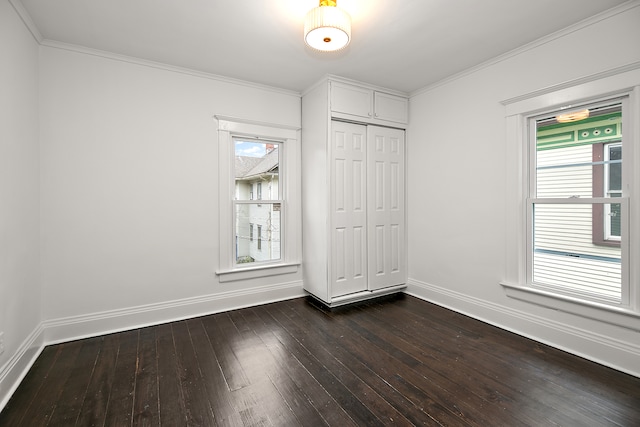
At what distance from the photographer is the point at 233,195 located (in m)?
3.50

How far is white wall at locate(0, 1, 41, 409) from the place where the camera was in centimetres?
194

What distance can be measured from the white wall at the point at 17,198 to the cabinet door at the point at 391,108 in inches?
126

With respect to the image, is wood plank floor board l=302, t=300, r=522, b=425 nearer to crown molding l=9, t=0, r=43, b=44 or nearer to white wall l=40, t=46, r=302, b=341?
white wall l=40, t=46, r=302, b=341

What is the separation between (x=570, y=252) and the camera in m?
2.60

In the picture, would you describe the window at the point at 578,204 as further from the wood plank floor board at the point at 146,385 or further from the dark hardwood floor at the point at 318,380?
the wood plank floor board at the point at 146,385

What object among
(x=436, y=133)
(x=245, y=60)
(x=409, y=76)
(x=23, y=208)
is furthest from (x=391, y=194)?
(x=23, y=208)

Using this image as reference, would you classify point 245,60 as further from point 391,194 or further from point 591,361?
point 591,361

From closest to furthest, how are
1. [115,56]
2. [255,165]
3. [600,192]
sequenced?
1. [600,192]
2. [115,56]
3. [255,165]

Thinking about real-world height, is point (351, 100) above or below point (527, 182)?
above

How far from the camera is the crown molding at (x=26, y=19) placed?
2080 millimetres

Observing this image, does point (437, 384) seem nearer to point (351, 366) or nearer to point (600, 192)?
point (351, 366)

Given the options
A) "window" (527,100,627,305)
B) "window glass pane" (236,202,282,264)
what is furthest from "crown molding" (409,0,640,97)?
"window glass pane" (236,202,282,264)

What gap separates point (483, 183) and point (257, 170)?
254cm

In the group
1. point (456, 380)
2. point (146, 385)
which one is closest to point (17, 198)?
point (146, 385)
